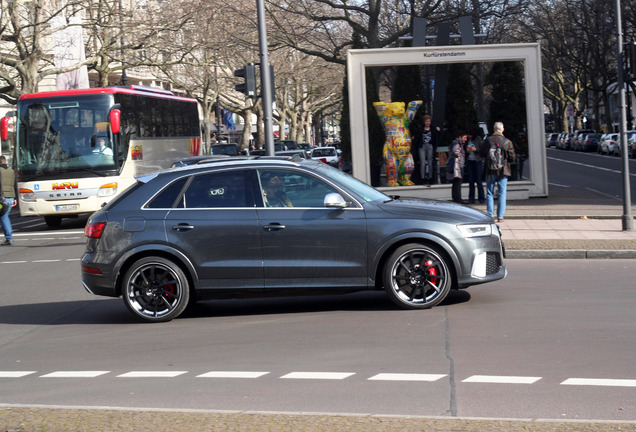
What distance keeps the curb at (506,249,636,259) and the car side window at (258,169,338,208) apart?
17.2 feet

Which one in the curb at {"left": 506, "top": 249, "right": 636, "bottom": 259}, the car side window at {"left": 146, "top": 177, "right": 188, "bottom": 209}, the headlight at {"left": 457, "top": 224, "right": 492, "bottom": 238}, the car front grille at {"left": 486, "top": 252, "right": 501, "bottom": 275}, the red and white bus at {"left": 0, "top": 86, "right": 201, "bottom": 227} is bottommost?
the curb at {"left": 506, "top": 249, "right": 636, "bottom": 259}

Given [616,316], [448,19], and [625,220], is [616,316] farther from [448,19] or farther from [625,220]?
[448,19]

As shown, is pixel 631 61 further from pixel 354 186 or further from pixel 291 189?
pixel 291 189

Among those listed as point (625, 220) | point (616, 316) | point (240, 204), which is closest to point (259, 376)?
point (240, 204)

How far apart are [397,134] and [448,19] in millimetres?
11326

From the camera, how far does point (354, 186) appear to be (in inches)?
379

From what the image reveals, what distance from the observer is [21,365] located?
7.82m

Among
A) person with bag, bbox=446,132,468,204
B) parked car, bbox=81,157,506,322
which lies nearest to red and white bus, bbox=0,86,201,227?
person with bag, bbox=446,132,468,204

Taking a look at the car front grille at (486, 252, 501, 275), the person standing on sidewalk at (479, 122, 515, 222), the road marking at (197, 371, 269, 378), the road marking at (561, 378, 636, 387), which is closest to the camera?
the road marking at (561, 378, 636, 387)

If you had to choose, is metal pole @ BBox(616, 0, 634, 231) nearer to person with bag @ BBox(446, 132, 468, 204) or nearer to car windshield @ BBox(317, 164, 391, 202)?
person with bag @ BBox(446, 132, 468, 204)

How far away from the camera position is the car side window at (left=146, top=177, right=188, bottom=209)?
9.51m

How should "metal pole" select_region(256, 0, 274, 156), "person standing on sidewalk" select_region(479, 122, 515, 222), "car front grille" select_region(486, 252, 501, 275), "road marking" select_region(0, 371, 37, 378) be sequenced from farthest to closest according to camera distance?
"metal pole" select_region(256, 0, 274, 156) → "person standing on sidewalk" select_region(479, 122, 515, 222) → "car front grille" select_region(486, 252, 501, 275) → "road marking" select_region(0, 371, 37, 378)

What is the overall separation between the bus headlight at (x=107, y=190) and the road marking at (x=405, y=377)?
17.4 meters

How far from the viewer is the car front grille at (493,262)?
9320 mm
